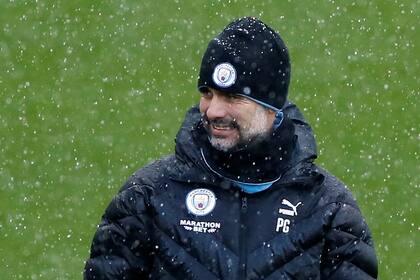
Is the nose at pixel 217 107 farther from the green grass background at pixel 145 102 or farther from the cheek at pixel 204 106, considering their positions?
the green grass background at pixel 145 102

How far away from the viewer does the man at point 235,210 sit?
5.23 metres

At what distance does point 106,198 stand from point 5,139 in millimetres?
762

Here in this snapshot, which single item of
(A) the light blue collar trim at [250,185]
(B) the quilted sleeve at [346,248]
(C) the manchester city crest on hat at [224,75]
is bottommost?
(B) the quilted sleeve at [346,248]

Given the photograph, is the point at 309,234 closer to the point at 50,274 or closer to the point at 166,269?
the point at 166,269

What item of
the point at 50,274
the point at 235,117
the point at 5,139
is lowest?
the point at 50,274

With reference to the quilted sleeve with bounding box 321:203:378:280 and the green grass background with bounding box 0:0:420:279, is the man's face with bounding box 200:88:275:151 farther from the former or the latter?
the green grass background with bounding box 0:0:420:279

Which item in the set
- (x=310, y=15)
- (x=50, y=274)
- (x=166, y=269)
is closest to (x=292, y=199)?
(x=166, y=269)

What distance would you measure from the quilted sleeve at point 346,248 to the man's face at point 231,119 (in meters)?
0.41

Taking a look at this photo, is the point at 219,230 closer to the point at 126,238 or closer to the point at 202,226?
the point at 202,226

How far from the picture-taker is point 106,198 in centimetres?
940

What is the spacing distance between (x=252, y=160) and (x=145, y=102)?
4.47 meters

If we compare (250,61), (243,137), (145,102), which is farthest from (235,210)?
(145,102)

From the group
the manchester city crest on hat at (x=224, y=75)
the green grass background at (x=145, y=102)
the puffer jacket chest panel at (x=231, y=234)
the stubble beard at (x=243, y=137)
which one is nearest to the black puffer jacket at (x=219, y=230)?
the puffer jacket chest panel at (x=231, y=234)

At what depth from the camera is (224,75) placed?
207 inches
